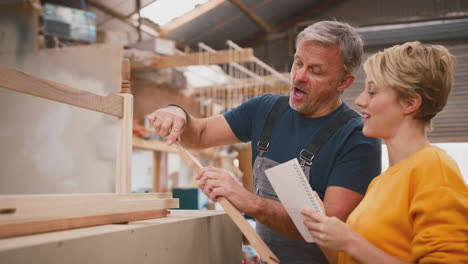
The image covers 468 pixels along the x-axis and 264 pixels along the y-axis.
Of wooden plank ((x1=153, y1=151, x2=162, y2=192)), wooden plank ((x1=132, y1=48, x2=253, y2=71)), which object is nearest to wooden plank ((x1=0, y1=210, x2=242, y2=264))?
wooden plank ((x1=132, y1=48, x2=253, y2=71))

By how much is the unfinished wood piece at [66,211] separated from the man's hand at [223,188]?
177mm

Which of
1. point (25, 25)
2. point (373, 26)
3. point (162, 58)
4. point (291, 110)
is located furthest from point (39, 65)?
point (373, 26)

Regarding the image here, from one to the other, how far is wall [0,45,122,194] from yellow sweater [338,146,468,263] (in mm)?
2503

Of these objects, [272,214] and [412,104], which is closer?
[412,104]

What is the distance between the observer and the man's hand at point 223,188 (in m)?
1.31

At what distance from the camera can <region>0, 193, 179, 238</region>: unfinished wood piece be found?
2.91 feet

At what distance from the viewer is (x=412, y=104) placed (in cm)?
112

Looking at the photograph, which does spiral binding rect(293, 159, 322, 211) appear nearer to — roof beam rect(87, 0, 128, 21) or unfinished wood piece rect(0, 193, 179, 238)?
unfinished wood piece rect(0, 193, 179, 238)

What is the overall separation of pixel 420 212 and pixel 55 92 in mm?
1008

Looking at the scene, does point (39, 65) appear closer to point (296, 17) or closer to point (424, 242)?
point (424, 242)

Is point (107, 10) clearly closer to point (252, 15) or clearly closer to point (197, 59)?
point (197, 59)

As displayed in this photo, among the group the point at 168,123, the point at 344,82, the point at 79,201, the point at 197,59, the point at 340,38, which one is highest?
the point at 197,59

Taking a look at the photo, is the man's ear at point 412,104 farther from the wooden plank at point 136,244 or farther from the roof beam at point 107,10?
the roof beam at point 107,10

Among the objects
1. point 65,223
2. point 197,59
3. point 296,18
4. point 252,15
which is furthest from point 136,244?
point 296,18
